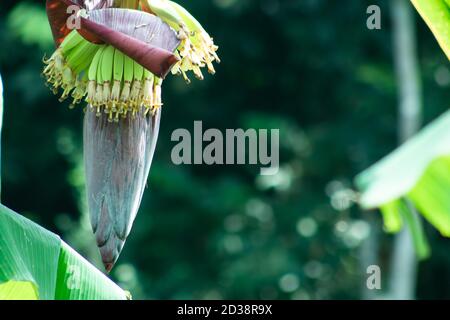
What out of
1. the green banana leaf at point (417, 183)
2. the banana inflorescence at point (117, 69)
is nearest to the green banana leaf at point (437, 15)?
the banana inflorescence at point (117, 69)

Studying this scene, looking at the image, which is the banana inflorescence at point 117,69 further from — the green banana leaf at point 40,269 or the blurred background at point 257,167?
the blurred background at point 257,167

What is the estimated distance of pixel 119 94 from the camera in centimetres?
90

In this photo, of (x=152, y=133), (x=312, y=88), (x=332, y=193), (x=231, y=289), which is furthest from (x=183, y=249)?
(x=152, y=133)

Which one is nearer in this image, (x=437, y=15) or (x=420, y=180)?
(x=437, y=15)

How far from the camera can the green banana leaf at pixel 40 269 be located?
893mm

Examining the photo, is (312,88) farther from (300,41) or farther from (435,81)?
(435,81)

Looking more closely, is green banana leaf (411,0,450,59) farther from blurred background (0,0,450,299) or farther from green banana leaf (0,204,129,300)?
blurred background (0,0,450,299)

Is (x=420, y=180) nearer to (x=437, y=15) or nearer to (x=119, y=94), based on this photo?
(x=437, y=15)

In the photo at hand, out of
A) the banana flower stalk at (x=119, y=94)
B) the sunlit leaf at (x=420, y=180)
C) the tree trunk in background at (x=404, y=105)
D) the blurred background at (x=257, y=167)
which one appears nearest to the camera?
the banana flower stalk at (x=119, y=94)

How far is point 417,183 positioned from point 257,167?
4671 millimetres

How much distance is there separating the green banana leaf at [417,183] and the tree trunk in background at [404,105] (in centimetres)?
372

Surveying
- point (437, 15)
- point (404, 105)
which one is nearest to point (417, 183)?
point (437, 15)

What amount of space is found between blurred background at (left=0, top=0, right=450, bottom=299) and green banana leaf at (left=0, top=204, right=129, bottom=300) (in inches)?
177

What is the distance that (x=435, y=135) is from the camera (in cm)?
149
